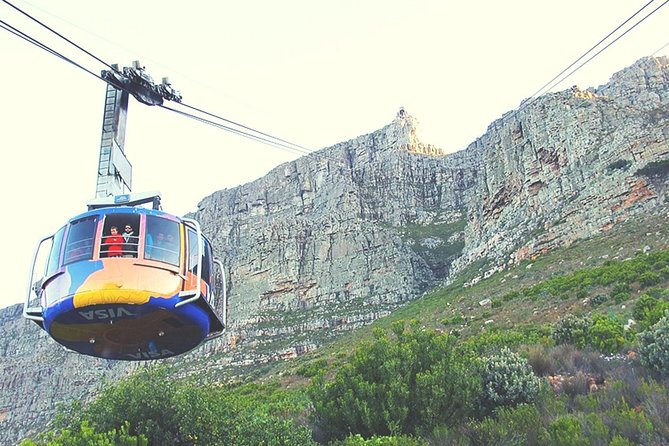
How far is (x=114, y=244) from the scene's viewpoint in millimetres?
9438

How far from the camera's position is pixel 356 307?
3054 inches

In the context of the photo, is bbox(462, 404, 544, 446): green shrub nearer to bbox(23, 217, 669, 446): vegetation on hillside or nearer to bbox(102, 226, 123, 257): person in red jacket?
bbox(23, 217, 669, 446): vegetation on hillside

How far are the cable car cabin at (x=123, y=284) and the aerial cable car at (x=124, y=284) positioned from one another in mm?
17

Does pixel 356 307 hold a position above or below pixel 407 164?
below

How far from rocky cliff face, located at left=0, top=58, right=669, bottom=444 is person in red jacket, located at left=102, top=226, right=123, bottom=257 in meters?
42.5

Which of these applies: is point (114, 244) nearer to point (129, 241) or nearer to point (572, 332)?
point (129, 241)

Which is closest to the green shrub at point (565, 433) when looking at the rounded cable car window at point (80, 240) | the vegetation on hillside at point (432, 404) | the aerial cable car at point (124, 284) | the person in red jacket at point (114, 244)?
the vegetation on hillside at point (432, 404)

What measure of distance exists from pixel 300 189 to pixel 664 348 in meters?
111

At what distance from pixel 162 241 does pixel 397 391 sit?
20.0 ft

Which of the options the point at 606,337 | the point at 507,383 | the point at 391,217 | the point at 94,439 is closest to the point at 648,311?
the point at 606,337

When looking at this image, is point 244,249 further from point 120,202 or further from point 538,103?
point 120,202

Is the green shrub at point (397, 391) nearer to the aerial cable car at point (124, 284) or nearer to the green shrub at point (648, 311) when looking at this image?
the aerial cable car at point (124, 284)

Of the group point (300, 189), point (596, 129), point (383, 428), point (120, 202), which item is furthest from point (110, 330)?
point (300, 189)

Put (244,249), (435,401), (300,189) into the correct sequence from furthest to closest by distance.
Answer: (300,189) → (244,249) → (435,401)
